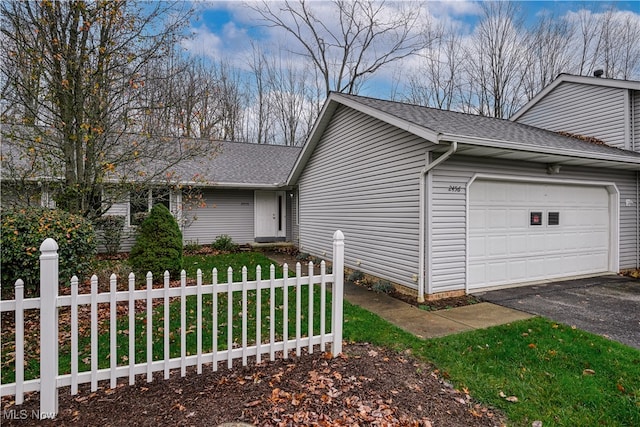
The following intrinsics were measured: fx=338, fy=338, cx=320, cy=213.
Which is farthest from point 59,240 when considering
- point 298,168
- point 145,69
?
point 298,168

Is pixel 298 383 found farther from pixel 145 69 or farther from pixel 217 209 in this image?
pixel 217 209

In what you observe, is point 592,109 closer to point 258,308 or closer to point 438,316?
point 438,316

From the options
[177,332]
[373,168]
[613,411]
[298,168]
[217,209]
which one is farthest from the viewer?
[217,209]

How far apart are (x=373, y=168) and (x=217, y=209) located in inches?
301

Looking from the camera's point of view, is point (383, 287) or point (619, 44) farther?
point (619, 44)

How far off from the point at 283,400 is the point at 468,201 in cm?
500

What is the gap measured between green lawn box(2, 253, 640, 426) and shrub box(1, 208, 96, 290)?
100cm

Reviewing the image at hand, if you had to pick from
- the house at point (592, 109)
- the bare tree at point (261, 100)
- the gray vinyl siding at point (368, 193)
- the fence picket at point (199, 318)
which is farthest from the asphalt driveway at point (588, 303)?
the bare tree at point (261, 100)

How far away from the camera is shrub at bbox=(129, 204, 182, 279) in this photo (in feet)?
24.6

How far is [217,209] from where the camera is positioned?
522 inches

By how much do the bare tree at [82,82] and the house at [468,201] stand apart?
4507mm

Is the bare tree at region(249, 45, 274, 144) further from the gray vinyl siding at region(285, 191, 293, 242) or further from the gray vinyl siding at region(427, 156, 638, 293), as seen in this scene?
the gray vinyl siding at region(427, 156, 638, 293)

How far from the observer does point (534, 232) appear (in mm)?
7234

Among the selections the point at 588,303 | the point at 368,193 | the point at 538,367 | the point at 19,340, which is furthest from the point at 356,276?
the point at 19,340
